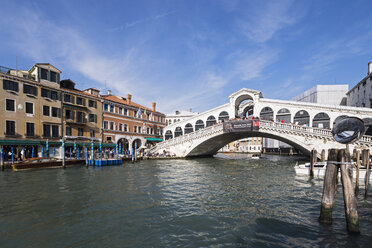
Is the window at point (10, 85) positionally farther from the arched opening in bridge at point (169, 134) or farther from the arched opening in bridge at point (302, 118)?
the arched opening in bridge at point (302, 118)

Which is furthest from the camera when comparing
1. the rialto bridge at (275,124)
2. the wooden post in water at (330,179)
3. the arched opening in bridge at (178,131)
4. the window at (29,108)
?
the arched opening in bridge at (178,131)

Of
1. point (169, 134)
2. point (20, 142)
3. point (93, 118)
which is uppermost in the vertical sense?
point (93, 118)

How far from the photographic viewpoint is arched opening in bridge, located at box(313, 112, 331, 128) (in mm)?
21750

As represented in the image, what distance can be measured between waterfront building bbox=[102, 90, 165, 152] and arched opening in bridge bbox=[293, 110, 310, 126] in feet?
66.3

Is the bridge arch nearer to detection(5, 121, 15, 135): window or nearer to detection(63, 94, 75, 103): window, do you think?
detection(63, 94, 75, 103): window

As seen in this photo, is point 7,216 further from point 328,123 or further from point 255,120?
point 328,123

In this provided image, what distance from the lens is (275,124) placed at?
21.5 metres

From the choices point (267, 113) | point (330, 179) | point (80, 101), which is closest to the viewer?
point (330, 179)

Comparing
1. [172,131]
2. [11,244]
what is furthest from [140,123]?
[11,244]

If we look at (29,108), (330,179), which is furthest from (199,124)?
(330,179)

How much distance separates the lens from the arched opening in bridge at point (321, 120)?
2175 centimetres

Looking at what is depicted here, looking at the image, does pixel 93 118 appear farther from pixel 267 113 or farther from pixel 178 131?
pixel 267 113

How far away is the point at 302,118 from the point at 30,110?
1177 inches

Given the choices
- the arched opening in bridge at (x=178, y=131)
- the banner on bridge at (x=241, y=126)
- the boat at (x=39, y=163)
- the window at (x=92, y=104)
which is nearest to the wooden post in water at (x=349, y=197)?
the banner on bridge at (x=241, y=126)
